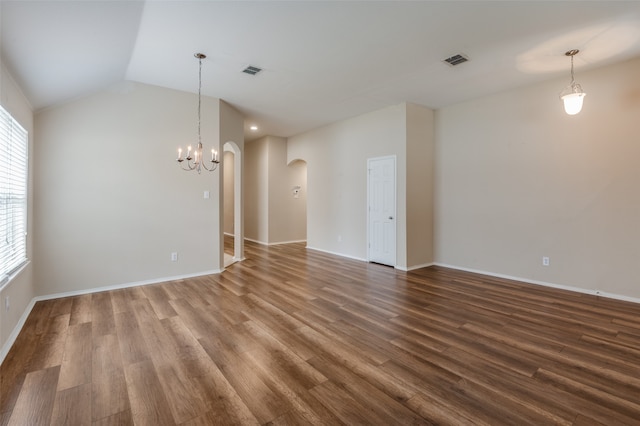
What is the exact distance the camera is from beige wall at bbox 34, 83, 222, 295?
12.6 ft

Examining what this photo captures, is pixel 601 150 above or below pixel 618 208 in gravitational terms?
above

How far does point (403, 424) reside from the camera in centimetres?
170

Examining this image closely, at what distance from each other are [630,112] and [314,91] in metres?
4.23

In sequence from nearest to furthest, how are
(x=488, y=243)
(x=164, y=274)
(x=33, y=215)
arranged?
1. (x=33, y=215)
2. (x=164, y=274)
3. (x=488, y=243)

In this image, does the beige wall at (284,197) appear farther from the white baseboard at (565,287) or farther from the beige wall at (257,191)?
the white baseboard at (565,287)

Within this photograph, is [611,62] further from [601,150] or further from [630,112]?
[601,150]

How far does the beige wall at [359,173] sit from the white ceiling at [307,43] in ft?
3.25

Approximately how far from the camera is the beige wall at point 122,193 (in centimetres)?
383

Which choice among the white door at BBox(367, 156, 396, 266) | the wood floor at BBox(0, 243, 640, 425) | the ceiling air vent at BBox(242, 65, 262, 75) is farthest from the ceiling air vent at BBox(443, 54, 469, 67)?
the wood floor at BBox(0, 243, 640, 425)

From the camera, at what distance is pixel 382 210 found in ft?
19.0

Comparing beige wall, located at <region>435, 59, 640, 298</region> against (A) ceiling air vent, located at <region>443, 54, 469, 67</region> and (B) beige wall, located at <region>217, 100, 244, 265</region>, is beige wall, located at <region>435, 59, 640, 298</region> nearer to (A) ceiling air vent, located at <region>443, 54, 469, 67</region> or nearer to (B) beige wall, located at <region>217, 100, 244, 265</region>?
(A) ceiling air vent, located at <region>443, 54, 469, 67</region>

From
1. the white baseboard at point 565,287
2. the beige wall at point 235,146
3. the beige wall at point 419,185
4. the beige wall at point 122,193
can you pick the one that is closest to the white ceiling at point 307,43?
the beige wall at point 122,193

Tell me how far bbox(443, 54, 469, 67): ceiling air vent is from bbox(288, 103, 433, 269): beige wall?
4.96 ft

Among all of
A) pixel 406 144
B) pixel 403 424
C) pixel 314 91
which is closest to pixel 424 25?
pixel 314 91
